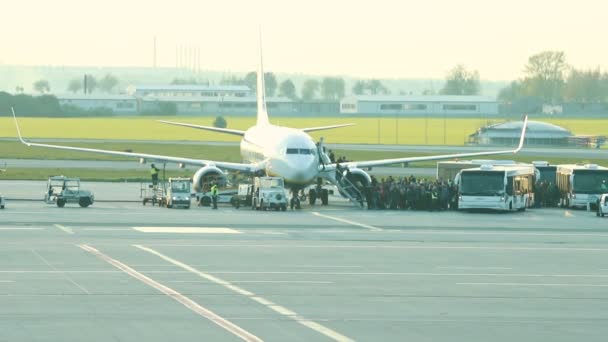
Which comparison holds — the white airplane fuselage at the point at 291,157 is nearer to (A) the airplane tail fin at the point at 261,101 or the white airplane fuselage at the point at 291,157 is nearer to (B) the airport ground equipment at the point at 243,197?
(B) the airport ground equipment at the point at 243,197

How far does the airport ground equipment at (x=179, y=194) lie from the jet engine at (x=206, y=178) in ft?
15.5

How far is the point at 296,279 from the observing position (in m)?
40.7

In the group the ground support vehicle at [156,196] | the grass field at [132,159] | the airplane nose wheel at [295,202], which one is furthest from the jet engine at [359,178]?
the grass field at [132,159]

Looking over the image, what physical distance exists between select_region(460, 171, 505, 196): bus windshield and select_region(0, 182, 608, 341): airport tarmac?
28.1ft

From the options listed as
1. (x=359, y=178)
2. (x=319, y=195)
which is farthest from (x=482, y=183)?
(x=319, y=195)

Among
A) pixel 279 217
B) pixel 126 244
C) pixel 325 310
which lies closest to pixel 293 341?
pixel 325 310

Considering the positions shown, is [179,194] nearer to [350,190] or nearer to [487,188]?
[350,190]

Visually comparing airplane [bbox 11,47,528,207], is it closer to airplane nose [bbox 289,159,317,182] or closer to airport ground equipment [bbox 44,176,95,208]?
airplane nose [bbox 289,159,317,182]

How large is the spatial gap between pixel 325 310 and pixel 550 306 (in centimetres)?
654

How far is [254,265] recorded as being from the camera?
44.7 metres

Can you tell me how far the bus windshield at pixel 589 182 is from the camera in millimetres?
81938

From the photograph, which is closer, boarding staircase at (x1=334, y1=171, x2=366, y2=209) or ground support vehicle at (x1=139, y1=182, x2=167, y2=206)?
ground support vehicle at (x1=139, y1=182, x2=167, y2=206)

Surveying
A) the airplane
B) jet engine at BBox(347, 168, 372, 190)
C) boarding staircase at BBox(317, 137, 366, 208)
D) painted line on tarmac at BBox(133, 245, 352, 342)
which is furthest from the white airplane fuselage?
painted line on tarmac at BBox(133, 245, 352, 342)

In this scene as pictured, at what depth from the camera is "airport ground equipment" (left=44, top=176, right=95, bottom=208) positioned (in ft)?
247
